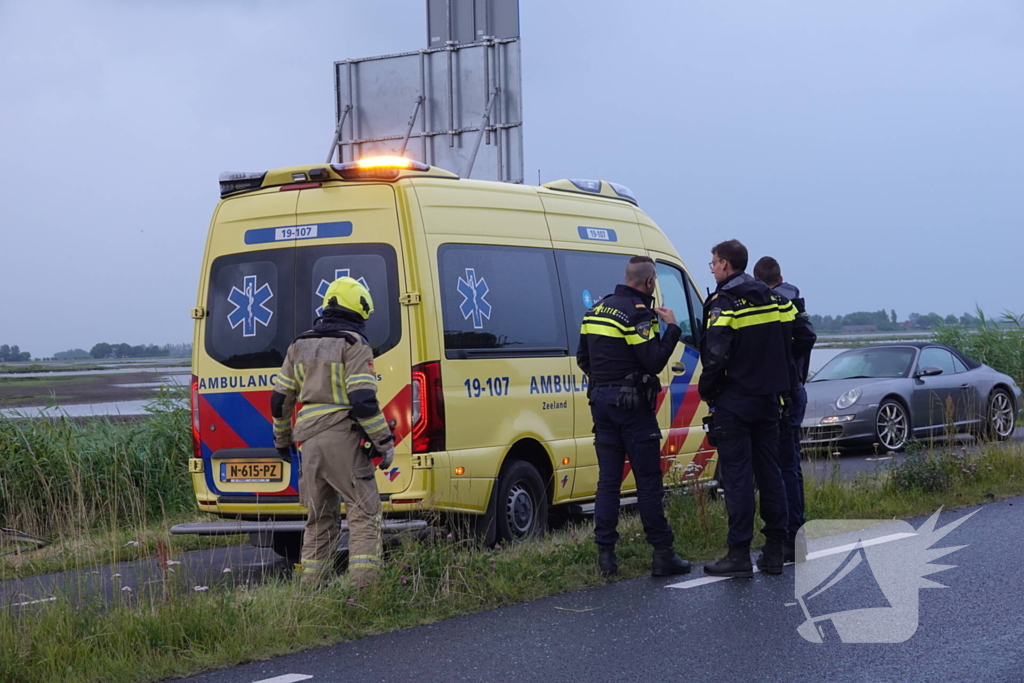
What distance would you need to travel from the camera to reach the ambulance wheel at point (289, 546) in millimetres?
8430

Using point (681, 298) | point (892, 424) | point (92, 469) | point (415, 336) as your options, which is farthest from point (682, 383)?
point (892, 424)

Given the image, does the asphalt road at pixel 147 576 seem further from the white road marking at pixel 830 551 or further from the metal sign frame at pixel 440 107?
the metal sign frame at pixel 440 107

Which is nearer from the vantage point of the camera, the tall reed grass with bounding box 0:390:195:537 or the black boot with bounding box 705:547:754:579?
the black boot with bounding box 705:547:754:579

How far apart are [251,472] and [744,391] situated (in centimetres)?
318

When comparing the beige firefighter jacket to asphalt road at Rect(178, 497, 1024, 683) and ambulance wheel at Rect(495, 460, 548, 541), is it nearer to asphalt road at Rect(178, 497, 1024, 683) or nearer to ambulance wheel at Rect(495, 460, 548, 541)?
asphalt road at Rect(178, 497, 1024, 683)

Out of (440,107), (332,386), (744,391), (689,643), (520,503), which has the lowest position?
(689,643)

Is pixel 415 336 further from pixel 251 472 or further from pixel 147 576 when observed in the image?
pixel 147 576

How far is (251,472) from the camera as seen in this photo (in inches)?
303

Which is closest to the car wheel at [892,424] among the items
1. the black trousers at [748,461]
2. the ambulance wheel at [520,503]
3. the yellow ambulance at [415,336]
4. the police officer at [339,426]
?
the yellow ambulance at [415,336]

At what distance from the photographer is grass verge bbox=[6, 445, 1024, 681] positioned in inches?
208

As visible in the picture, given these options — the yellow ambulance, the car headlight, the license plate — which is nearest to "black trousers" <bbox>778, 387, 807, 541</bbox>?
the yellow ambulance

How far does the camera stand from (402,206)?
7.38 meters

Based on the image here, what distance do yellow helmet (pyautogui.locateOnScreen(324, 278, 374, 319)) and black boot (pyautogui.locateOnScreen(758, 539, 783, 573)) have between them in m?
2.74

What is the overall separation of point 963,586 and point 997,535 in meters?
1.68
